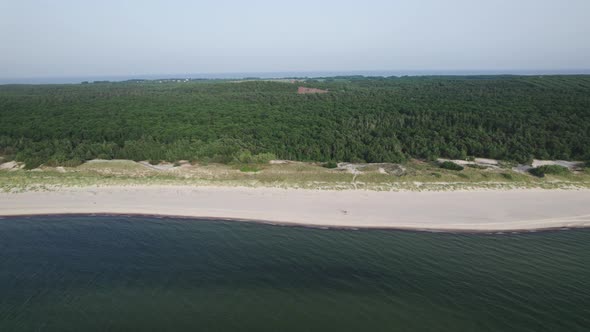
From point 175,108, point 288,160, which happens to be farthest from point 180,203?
point 175,108

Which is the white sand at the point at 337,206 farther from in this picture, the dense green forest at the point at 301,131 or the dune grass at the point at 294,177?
the dense green forest at the point at 301,131

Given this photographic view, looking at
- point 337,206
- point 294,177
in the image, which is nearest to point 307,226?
point 337,206

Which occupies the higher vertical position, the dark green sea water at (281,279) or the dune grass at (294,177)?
the dune grass at (294,177)

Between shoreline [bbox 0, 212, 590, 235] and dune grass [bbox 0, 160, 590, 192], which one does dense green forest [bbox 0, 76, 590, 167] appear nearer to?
dune grass [bbox 0, 160, 590, 192]

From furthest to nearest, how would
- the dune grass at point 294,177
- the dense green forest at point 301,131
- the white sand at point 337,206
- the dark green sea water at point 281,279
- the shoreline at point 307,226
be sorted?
the dense green forest at point 301,131, the dune grass at point 294,177, the white sand at point 337,206, the shoreline at point 307,226, the dark green sea water at point 281,279

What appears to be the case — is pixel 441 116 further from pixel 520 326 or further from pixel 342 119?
pixel 520 326

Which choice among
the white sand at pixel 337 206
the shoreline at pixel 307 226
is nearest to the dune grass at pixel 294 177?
the white sand at pixel 337 206

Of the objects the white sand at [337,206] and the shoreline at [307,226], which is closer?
the shoreline at [307,226]

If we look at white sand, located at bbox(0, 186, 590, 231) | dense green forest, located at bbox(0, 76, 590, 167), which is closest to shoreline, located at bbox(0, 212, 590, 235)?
white sand, located at bbox(0, 186, 590, 231)
